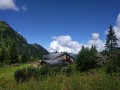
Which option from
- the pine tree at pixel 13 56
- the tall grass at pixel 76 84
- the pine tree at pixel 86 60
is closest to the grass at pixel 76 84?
the tall grass at pixel 76 84

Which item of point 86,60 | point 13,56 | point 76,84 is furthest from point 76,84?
point 13,56

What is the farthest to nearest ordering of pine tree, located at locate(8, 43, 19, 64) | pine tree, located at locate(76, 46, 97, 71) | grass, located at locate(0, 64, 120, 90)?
pine tree, located at locate(8, 43, 19, 64)
pine tree, located at locate(76, 46, 97, 71)
grass, located at locate(0, 64, 120, 90)

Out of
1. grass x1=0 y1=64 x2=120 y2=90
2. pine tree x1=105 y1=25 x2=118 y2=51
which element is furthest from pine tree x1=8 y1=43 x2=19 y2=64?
grass x1=0 y1=64 x2=120 y2=90

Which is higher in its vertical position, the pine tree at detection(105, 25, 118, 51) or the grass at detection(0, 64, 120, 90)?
the pine tree at detection(105, 25, 118, 51)

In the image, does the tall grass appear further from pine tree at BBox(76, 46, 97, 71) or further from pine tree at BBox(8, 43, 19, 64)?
pine tree at BBox(8, 43, 19, 64)

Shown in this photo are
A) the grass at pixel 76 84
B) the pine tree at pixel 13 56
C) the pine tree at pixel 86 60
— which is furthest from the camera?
the pine tree at pixel 13 56

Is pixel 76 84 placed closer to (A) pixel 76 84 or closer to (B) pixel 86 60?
(A) pixel 76 84

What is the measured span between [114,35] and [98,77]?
115 meters

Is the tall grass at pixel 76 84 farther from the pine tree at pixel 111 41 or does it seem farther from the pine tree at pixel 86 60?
the pine tree at pixel 111 41

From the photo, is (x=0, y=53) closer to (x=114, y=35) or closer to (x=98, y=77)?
(x=114, y=35)

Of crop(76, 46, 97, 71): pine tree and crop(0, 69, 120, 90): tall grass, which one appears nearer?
crop(0, 69, 120, 90): tall grass

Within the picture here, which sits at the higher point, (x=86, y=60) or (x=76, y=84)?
(x=86, y=60)

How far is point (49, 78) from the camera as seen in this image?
9.87 m

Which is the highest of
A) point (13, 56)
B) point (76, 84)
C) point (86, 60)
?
point (13, 56)
